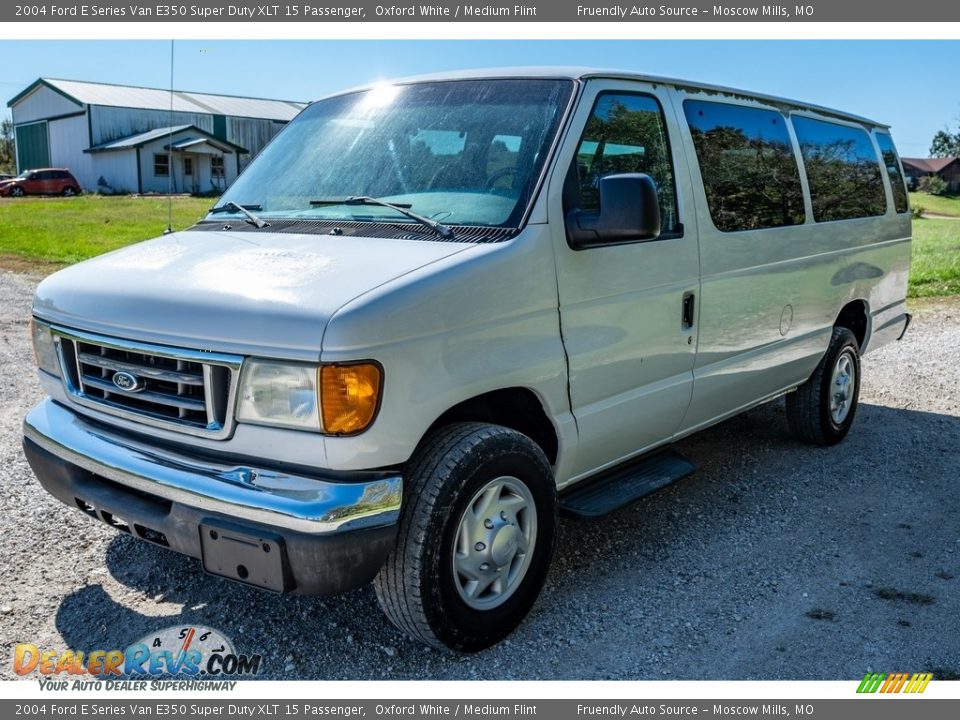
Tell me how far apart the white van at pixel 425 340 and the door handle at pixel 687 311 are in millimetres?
15

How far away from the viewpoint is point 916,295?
13164 millimetres

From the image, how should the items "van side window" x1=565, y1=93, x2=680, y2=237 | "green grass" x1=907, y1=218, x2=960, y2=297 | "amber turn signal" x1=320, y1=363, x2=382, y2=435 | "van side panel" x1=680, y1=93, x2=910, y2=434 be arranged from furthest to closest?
"green grass" x1=907, y1=218, x2=960, y2=297
"van side panel" x1=680, y1=93, x2=910, y2=434
"van side window" x1=565, y1=93, x2=680, y2=237
"amber turn signal" x1=320, y1=363, x2=382, y2=435

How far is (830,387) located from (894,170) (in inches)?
81.9

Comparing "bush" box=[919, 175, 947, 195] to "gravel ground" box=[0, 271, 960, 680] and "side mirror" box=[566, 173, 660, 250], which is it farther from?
"side mirror" box=[566, 173, 660, 250]

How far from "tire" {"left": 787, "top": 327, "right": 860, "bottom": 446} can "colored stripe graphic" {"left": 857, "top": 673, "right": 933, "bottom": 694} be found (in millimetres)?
2903

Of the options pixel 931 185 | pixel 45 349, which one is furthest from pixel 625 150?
pixel 931 185

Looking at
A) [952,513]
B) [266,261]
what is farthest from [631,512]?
[266,261]

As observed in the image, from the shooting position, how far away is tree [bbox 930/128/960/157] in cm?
10474

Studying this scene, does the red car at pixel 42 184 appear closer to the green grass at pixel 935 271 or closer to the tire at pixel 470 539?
the green grass at pixel 935 271

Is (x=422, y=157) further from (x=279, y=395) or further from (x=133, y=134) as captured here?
(x=133, y=134)

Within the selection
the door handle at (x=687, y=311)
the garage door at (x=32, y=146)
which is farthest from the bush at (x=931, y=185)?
the door handle at (x=687, y=311)

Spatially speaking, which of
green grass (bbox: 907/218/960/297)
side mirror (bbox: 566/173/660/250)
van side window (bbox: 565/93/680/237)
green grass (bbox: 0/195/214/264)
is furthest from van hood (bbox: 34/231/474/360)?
green grass (bbox: 907/218/960/297)

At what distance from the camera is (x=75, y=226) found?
22250 mm

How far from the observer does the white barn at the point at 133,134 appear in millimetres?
43062
